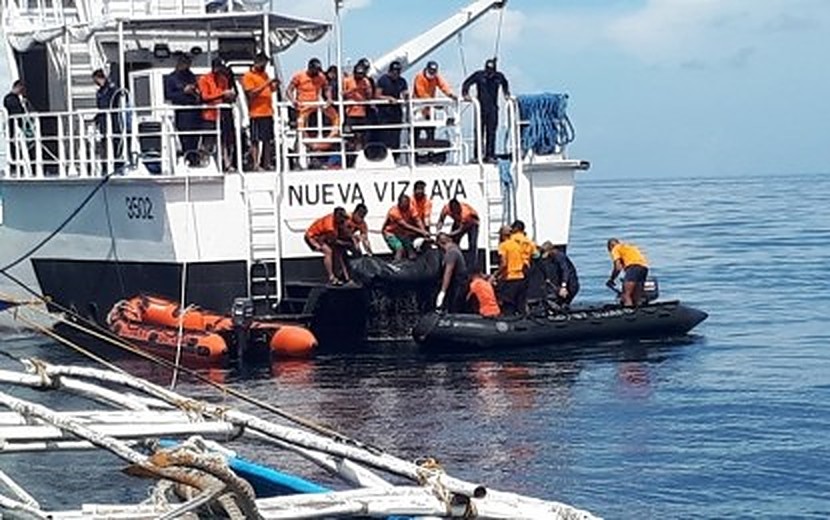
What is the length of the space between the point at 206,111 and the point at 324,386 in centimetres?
506

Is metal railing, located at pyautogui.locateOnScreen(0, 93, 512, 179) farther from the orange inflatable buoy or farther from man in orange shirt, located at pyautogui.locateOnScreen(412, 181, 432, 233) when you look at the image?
the orange inflatable buoy

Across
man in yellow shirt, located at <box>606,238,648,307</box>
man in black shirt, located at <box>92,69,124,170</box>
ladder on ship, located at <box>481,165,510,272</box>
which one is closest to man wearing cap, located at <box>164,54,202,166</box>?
man in black shirt, located at <box>92,69,124,170</box>

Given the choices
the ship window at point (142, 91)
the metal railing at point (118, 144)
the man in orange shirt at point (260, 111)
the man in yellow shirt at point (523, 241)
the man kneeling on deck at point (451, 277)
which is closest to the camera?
the man kneeling on deck at point (451, 277)

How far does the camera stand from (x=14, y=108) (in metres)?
25.0

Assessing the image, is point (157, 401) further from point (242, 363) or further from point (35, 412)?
point (242, 363)

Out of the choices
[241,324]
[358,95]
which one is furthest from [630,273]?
[241,324]

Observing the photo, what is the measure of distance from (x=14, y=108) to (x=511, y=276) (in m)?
8.01

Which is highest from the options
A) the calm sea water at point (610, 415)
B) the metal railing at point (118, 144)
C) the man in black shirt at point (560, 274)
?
the metal railing at point (118, 144)

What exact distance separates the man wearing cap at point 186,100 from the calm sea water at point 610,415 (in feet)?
10.2

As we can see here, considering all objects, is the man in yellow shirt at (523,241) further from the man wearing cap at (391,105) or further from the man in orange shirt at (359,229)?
the man wearing cap at (391,105)

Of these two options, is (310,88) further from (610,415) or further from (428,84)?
(610,415)

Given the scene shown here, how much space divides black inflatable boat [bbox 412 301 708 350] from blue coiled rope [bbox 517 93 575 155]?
9.20ft

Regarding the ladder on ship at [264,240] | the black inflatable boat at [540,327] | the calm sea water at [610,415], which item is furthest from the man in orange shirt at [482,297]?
the ladder on ship at [264,240]

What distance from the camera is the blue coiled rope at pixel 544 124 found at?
2373 cm
